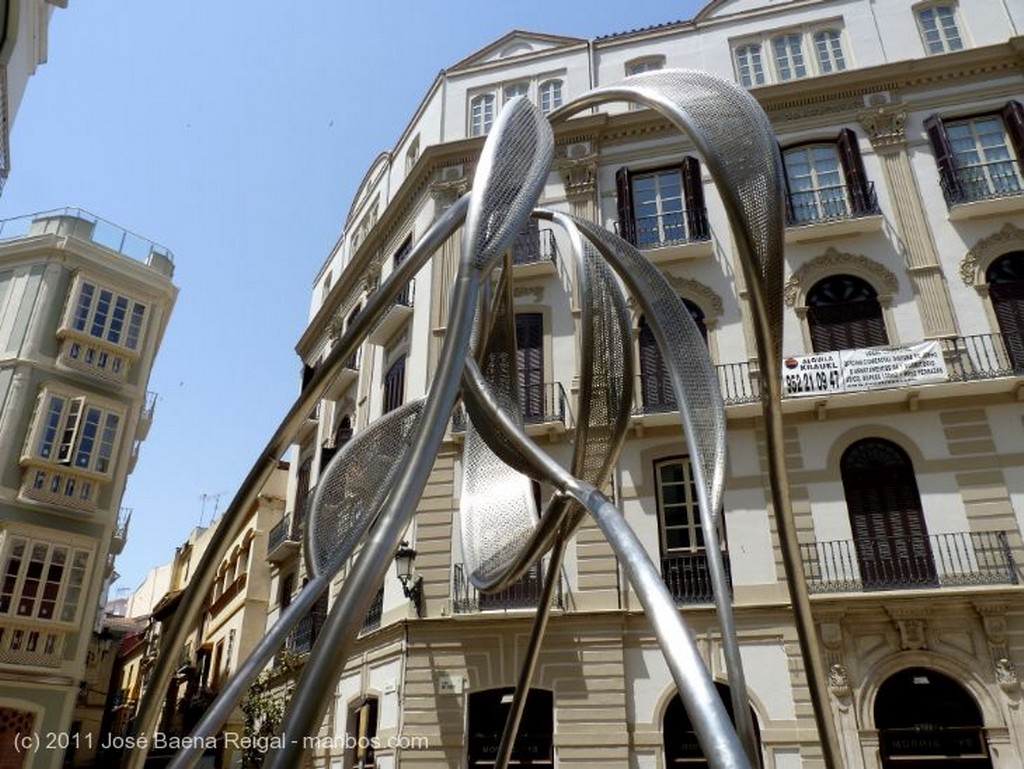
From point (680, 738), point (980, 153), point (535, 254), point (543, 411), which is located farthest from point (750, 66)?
point (680, 738)

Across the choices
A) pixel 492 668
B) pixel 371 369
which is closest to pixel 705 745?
pixel 492 668

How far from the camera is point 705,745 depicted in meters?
4.22

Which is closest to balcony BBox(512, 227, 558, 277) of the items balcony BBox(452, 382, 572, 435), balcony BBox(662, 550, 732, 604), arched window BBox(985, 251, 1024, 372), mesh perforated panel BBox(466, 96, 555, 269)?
balcony BBox(452, 382, 572, 435)

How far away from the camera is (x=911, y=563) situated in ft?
46.6

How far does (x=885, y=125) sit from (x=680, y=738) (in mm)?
13936

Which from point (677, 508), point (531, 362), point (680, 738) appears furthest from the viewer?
point (531, 362)

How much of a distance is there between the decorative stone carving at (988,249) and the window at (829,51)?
19.1 feet

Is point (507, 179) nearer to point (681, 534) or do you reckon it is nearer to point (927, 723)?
point (681, 534)

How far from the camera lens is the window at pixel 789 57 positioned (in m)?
19.9

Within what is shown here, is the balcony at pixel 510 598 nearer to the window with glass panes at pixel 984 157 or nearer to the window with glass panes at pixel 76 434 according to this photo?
the window with glass panes at pixel 984 157

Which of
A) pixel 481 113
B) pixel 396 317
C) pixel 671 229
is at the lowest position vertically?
pixel 396 317

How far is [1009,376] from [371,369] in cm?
1520

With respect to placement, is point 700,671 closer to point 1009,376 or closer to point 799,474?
point 799,474

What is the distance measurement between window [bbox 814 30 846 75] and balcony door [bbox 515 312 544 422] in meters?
9.47
